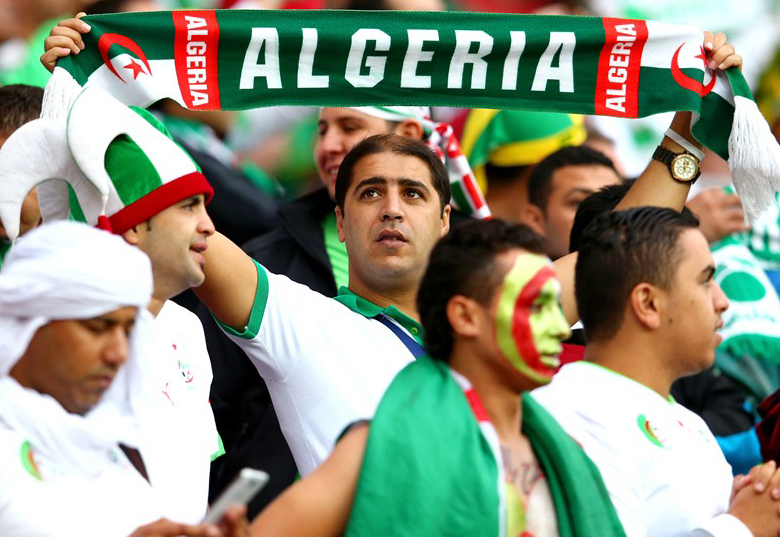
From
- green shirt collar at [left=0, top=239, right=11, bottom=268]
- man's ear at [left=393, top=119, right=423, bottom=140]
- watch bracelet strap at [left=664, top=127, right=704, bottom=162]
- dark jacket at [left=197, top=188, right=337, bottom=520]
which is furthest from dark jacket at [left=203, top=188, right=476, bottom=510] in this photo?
watch bracelet strap at [left=664, top=127, right=704, bottom=162]

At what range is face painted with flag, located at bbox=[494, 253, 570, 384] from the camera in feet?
10.3

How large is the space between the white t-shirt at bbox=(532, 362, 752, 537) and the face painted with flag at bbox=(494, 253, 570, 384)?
0.44m

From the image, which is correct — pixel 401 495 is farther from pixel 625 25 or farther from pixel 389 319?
pixel 625 25

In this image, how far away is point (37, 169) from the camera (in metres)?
3.42

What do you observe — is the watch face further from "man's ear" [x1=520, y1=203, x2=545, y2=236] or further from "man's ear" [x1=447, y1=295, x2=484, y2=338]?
"man's ear" [x1=447, y1=295, x2=484, y2=338]

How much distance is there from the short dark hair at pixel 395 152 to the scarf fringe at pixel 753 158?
0.96m

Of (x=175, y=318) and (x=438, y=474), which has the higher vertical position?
(x=175, y=318)

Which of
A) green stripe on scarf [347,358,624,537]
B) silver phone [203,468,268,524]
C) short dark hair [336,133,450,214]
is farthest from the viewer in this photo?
short dark hair [336,133,450,214]

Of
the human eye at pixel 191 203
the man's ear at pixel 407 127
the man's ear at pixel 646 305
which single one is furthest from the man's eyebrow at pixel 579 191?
the human eye at pixel 191 203

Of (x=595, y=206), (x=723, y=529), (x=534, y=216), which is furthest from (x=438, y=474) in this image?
(x=534, y=216)

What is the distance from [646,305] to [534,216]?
2371 millimetres

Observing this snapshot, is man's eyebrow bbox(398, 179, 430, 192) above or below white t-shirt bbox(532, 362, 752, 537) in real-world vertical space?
above

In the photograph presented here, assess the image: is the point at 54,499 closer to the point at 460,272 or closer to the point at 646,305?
the point at 460,272

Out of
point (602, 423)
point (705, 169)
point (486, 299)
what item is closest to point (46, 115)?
point (486, 299)
